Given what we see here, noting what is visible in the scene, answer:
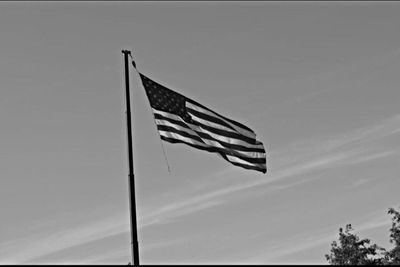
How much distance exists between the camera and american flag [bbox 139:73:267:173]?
20.7 metres

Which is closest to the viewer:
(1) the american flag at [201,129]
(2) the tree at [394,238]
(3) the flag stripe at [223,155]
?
(3) the flag stripe at [223,155]

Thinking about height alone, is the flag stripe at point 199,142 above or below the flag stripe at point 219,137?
below

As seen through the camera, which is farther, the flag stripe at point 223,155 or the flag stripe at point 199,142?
the flag stripe at point 199,142

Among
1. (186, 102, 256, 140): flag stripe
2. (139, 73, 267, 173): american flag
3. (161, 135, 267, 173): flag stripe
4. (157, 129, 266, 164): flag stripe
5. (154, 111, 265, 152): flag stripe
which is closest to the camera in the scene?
(161, 135, 267, 173): flag stripe

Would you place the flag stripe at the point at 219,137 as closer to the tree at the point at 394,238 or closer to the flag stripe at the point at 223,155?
the flag stripe at the point at 223,155

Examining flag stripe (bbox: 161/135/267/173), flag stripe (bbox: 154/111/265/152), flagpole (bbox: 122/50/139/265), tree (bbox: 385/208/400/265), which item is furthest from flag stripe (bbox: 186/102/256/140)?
tree (bbox: 385/208/400/265)

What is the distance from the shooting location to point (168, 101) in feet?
68.9

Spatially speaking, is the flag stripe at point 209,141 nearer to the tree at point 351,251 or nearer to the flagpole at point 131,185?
the flagpole at point 131,185

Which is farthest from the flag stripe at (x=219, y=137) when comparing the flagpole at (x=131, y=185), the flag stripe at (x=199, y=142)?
the flagpole at (x=131, y=185)

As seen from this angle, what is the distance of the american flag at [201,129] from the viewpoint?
2072 centimetres

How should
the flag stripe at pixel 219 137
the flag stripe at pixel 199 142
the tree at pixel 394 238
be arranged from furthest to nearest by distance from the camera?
1. the tree at pixel 394 238
2. the flag stripe at pixel 219 137
3. the flag stripe at pixel 199 142

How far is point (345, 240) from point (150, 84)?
45516mm

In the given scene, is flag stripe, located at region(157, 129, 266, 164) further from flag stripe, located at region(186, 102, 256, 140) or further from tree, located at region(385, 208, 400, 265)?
tree, located at region(385, 208, 400, 265)

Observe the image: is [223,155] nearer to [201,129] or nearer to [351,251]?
[201,129]
